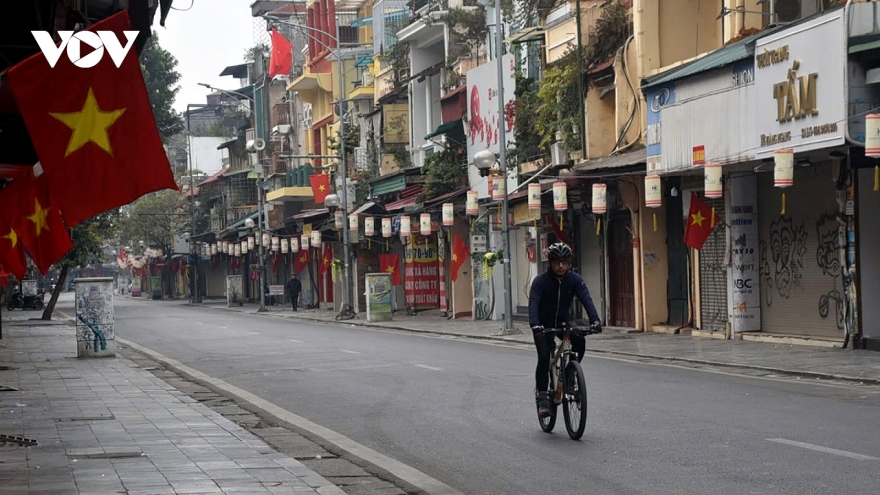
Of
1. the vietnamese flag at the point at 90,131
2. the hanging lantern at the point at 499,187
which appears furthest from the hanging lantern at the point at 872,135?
the hanging lantern at the point at 499,187

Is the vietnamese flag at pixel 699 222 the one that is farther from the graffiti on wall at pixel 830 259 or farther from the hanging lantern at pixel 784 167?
the hanging lantern at pixel 784 167

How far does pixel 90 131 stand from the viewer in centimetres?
932

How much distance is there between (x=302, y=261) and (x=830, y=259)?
47.1 meters

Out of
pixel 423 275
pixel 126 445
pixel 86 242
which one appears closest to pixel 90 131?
pixel 126 445

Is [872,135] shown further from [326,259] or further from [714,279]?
[326,259]

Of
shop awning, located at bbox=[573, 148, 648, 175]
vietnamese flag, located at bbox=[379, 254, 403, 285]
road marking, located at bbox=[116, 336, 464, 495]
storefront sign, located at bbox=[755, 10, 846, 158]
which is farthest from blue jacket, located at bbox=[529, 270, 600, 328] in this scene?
vietnamese flag, located at bbox=[379, 254, 403, 285]

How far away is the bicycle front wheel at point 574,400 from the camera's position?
12.5 meters

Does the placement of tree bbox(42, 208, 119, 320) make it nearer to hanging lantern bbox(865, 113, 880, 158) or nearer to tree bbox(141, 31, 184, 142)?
tree bbox(141, 31, 184, 142)

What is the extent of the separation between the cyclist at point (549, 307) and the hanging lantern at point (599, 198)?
18989 millimetres

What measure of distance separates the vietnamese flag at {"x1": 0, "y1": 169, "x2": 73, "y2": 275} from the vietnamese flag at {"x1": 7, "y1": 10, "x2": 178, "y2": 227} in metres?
7.77

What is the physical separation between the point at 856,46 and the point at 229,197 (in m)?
77.6

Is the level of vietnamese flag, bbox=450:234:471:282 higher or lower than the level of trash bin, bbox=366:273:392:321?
higher

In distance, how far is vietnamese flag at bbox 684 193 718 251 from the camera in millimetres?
29002

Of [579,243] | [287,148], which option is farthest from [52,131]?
[287,148]
